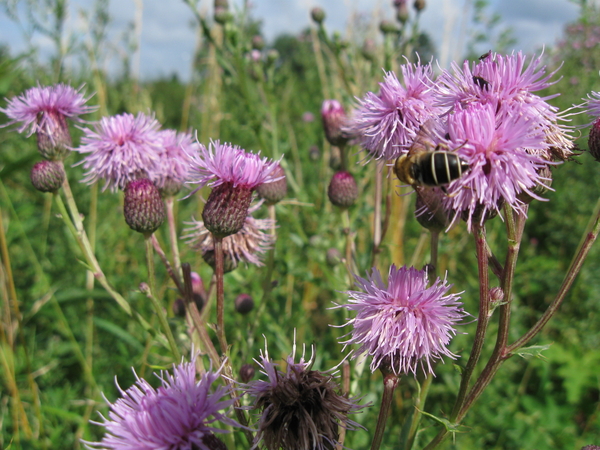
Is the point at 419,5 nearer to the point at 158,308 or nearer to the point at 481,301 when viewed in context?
the point at 481,301

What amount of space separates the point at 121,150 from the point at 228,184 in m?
0.77

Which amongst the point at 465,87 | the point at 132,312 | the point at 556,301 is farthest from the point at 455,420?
the point at 132,312

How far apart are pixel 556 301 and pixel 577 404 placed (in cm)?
294

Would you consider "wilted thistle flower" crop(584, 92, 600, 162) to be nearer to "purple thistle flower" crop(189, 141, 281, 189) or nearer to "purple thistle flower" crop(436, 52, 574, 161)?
"purple thistle flower" crop(436, 52, 574, 161)

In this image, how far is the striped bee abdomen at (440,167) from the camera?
1.35 m

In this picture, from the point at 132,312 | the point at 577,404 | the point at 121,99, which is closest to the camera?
the point at 132,312

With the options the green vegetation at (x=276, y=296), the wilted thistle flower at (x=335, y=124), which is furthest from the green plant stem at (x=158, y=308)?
the wilted thistle flower at (x=335, y=124)

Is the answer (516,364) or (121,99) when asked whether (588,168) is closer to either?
(516,364)

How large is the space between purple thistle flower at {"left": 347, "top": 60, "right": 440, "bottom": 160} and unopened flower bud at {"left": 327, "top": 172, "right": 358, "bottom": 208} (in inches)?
27.2

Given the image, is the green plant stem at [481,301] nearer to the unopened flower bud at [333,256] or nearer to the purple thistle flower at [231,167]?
the purple thistle flower at [231,167]

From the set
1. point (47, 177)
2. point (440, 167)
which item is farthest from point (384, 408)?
point (47, 177)

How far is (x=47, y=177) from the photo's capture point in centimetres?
207

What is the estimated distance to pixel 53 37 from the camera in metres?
3.93

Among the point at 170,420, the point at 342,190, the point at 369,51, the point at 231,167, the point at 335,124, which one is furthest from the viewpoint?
the point at 369,51
